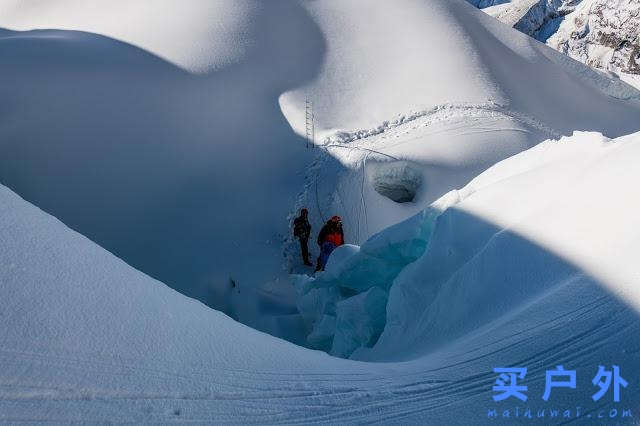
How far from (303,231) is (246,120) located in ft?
5.43

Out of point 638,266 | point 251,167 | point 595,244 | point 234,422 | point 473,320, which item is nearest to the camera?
point 234,422

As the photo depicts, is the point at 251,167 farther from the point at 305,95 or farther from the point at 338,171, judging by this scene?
the point at 305,95

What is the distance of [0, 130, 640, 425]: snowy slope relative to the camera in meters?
1.34

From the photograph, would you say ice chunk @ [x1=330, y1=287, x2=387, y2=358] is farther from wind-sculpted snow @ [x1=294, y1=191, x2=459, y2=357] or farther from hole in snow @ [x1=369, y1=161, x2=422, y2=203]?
hole in snow @ [x1=369, y1=161, x2=422, y2=203]

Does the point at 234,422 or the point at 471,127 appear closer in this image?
the point at 234,422

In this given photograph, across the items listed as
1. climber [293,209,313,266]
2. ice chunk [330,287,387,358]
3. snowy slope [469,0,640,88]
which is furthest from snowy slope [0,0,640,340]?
snowy slope [469,0,640,88]

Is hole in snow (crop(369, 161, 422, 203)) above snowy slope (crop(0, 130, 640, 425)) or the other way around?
the other way around

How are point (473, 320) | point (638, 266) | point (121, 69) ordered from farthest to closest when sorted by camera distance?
point (121, 69), point (473, 320), point (638, 266)

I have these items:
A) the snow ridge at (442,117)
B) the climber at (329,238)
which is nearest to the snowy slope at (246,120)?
the snow ridge at (442,117)

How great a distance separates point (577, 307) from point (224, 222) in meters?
3.99

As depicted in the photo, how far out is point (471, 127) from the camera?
6270 mm

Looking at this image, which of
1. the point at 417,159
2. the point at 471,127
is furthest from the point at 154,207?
the point at 471,127

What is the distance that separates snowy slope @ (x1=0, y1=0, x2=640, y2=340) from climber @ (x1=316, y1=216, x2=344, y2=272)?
15.0 inches

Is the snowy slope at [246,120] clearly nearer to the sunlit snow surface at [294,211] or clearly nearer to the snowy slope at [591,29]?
the sunlit snow surface at [294,211]
